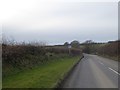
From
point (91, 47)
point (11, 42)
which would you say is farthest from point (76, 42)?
point (11, 42)

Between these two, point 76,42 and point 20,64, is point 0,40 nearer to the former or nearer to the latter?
point 20,64

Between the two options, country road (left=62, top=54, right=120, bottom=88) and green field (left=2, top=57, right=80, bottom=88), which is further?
country road (left=62, top=54, right=120, bottom=88)

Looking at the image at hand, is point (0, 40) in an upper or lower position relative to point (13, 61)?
upper

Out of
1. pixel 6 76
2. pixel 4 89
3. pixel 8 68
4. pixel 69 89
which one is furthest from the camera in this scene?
pixel 8 68

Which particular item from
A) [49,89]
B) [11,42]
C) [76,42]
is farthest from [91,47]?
[49,89]

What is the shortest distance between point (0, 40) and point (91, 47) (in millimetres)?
159189

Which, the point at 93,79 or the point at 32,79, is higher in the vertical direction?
the point at 32,79

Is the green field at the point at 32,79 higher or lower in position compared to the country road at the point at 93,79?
higher

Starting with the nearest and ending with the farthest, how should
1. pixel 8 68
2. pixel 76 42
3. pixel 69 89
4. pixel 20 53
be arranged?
1. pixel 69 89
2. pixel 8 68
3. pixel 20 53
4. pixel 76 42

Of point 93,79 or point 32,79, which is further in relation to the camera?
point 93,79

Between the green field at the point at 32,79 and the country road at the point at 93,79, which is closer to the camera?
the green field at the point at 32,79

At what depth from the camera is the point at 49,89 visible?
1250 centimetres

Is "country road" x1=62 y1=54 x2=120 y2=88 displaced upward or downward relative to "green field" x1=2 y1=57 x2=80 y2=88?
downward

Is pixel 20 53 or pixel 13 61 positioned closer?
pixel 13 61
